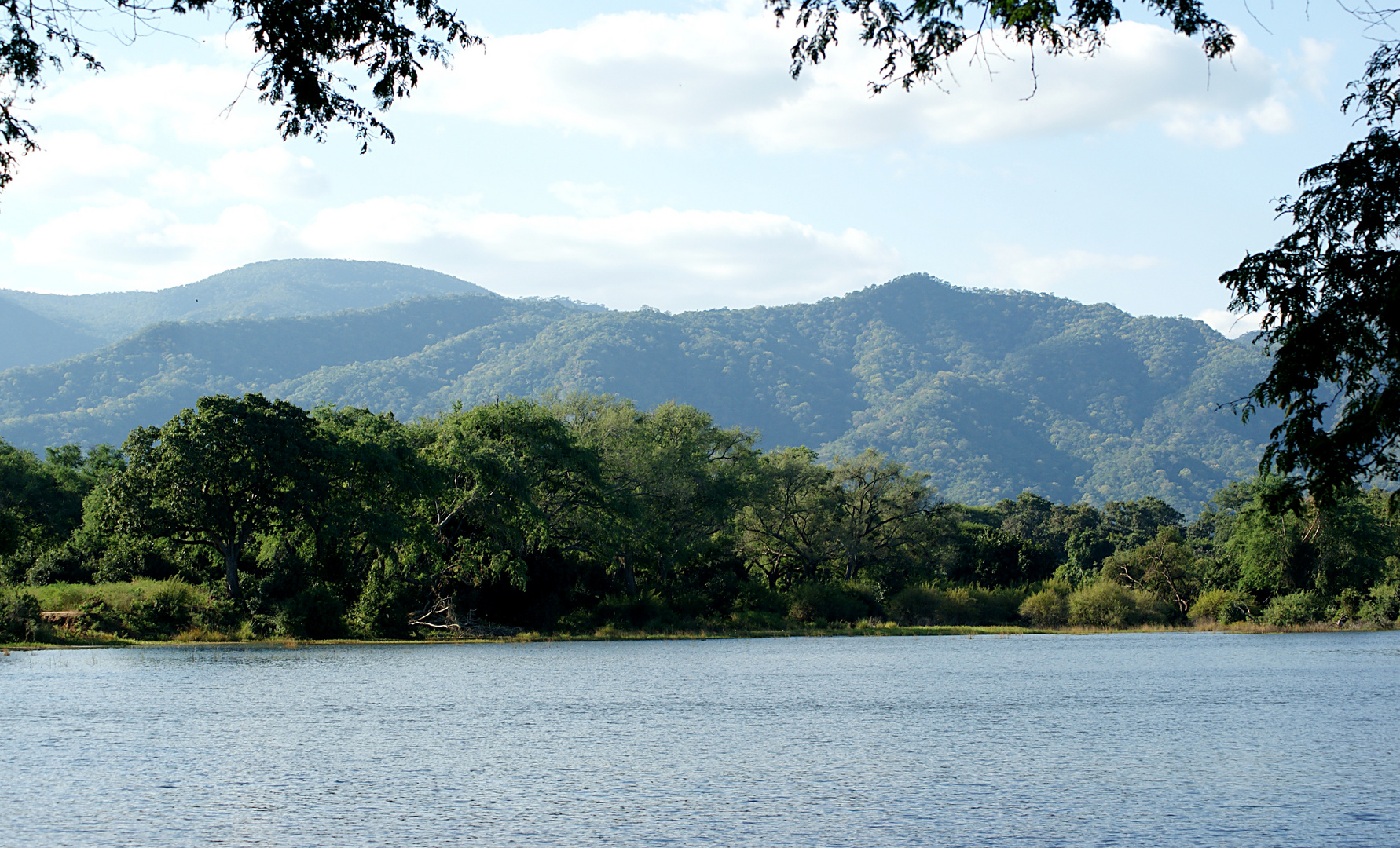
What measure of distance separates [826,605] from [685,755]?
50.2 metres

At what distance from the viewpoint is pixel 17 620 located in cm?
4600

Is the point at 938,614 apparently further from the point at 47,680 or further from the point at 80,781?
the point at 80,781

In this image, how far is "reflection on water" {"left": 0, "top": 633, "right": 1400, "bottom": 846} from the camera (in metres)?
15.6

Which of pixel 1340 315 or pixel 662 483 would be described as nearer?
pixel 1340 315

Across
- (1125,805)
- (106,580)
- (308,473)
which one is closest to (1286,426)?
(1125,805)

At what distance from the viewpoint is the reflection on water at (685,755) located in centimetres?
1561

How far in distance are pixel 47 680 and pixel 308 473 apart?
60.4 feet

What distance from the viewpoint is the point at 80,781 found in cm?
1812

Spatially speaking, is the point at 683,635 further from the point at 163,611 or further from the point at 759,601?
the point at 163,611

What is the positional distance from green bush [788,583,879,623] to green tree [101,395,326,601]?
99.5 feet

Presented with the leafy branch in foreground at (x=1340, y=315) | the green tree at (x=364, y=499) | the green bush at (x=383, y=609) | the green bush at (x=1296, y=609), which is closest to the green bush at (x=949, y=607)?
the green bush at (x=1296, y=609)

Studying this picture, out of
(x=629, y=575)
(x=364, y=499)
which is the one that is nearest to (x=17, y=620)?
(x=364, y=499)

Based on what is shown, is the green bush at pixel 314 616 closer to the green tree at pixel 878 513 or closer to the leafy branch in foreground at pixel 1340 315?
the green tree at pixel 878 513

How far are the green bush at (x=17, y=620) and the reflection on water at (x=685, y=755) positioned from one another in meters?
6.01
